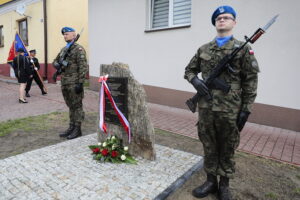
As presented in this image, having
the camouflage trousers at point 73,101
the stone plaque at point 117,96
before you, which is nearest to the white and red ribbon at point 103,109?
the stone plaque at point 117,96

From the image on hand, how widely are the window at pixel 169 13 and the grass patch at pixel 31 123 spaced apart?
4.07 metres

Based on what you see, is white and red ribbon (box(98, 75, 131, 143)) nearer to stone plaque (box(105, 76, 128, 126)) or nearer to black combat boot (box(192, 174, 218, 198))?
stone plaque (box(105, 76, 128, 126))

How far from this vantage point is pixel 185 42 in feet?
22.4

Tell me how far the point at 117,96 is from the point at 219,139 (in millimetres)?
1727

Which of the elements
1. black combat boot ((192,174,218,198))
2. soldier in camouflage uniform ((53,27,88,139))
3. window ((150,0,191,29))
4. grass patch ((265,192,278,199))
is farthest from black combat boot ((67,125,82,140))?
window ((150,0,191,29))

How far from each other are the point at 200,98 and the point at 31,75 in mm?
7720

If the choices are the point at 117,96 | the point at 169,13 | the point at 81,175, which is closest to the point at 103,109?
the point at 117,96

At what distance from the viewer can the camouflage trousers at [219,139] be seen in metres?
2.49

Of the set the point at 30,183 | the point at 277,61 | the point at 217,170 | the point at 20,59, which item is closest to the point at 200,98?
the point at 217,170

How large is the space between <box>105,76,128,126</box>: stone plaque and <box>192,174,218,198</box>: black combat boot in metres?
1.48

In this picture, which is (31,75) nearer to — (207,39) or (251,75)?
(207,39)

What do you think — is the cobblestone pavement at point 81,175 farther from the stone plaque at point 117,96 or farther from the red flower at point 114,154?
the stone plaque at point 117,96

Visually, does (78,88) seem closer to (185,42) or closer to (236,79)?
(236,79)

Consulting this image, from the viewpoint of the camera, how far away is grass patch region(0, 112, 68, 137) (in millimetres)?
5101
